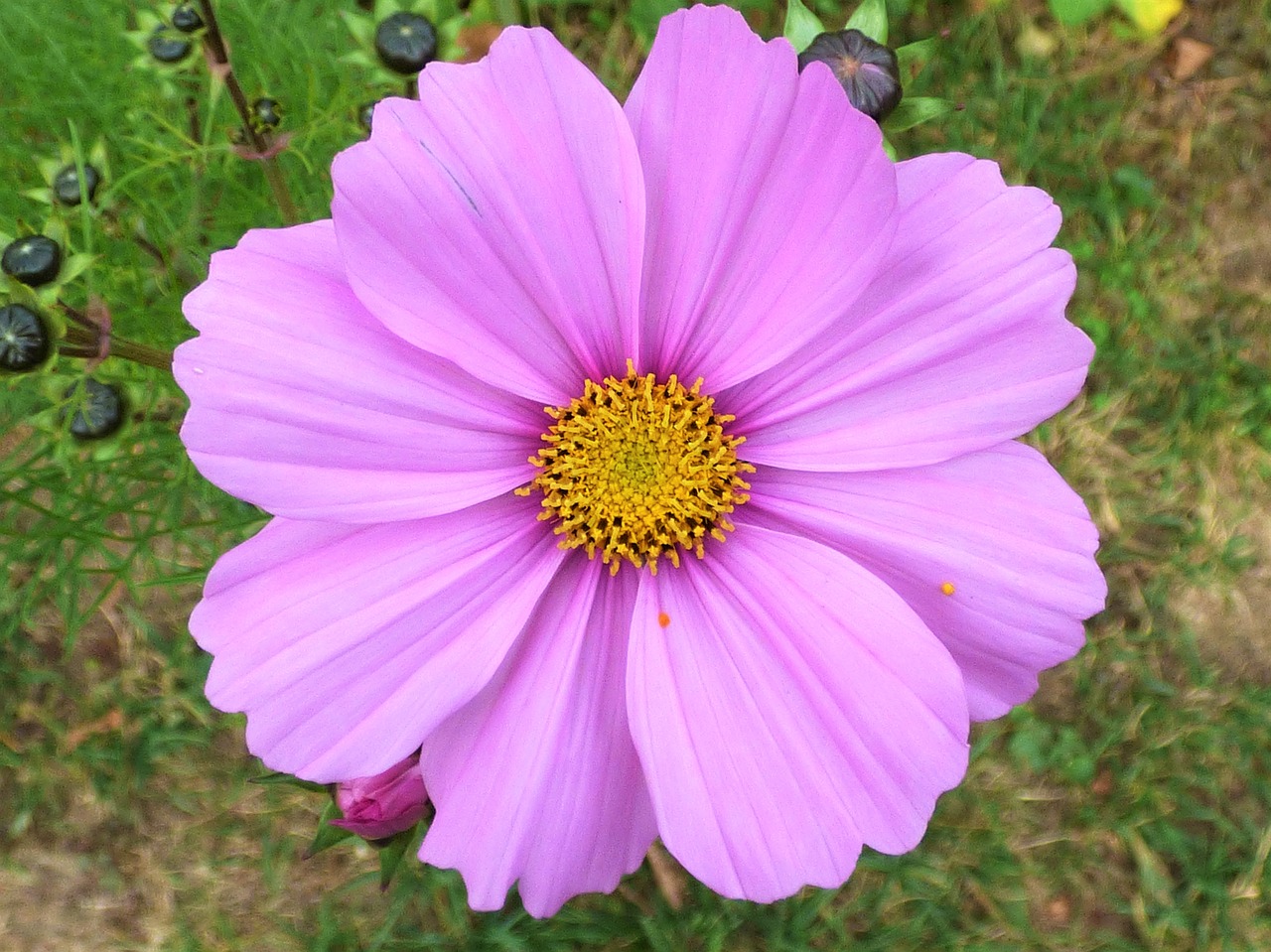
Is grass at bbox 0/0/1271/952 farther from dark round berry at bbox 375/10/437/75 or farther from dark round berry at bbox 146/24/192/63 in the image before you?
dark round berry at bbox 375/10/437/75

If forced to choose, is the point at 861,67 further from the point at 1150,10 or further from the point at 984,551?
the point at 1150,10

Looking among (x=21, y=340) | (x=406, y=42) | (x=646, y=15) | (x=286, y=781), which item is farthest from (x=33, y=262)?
(x=646, y=15)

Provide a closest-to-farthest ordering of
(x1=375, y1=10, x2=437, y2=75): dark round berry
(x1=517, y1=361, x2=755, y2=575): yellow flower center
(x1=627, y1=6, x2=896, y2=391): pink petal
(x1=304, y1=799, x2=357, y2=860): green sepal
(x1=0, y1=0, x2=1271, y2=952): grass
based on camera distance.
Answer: (x1=627, y1=6, x2=896, y2=391): pink petal
(x1=517, y1=361, x2=755, y2=575): yellow flower center
(x1=304, y1=799, x2=357, y2=860): green sepal
(x1=375, y1=10, x2=437, y2=75): dark round berry
(x1=0, y1=0, x2=1271, y2=952): grass

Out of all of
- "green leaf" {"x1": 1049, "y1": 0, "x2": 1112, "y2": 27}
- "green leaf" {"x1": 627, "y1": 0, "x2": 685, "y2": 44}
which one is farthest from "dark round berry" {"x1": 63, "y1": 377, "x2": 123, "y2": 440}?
"green leaf" {"x1": 1049, "y1": 0, "x2": 1112, "y2": 27}

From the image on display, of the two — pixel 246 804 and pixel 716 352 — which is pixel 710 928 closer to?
pixel 246 804

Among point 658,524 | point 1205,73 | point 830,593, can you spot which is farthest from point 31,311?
point 1205,73
